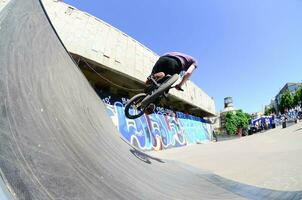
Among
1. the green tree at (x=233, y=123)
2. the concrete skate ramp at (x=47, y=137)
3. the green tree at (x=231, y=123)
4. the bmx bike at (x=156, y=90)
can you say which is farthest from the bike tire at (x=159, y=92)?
the green tree at (x=231, y=123)

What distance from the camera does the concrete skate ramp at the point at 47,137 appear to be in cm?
132

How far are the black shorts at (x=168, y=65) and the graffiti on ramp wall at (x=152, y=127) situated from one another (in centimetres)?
884

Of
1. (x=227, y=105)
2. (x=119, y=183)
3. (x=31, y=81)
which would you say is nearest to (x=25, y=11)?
(x=31, y=81)

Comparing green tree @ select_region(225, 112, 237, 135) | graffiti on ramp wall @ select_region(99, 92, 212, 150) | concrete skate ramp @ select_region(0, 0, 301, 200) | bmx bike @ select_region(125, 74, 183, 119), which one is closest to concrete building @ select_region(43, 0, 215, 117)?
graffiti on ramp wall @ select_region(99, 92, 212, 150)

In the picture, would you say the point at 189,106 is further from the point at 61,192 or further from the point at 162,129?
the point at 61,192

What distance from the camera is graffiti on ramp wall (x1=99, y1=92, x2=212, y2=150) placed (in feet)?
47.1

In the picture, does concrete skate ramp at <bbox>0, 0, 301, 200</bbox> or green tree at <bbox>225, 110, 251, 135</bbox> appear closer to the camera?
concrete skate ramp at <bbox>0, 0, 301, 200</bbox>

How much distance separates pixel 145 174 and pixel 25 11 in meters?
1.96

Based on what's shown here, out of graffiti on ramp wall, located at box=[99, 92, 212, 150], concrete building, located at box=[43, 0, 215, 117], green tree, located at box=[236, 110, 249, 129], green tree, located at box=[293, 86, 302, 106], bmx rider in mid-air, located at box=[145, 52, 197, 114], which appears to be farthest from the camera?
green tree, located at box=[236, 110, 249, 129]

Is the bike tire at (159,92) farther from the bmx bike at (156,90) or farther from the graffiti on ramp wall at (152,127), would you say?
the graffiti on ramp wall at (152,127)

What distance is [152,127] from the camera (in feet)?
58.1

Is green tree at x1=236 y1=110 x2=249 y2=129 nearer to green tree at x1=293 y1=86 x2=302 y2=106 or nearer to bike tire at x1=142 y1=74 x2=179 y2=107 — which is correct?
green tree at x1=293 y1=86 x2=302 y2=106

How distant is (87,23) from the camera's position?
13.1 m

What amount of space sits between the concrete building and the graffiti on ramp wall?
112cm
